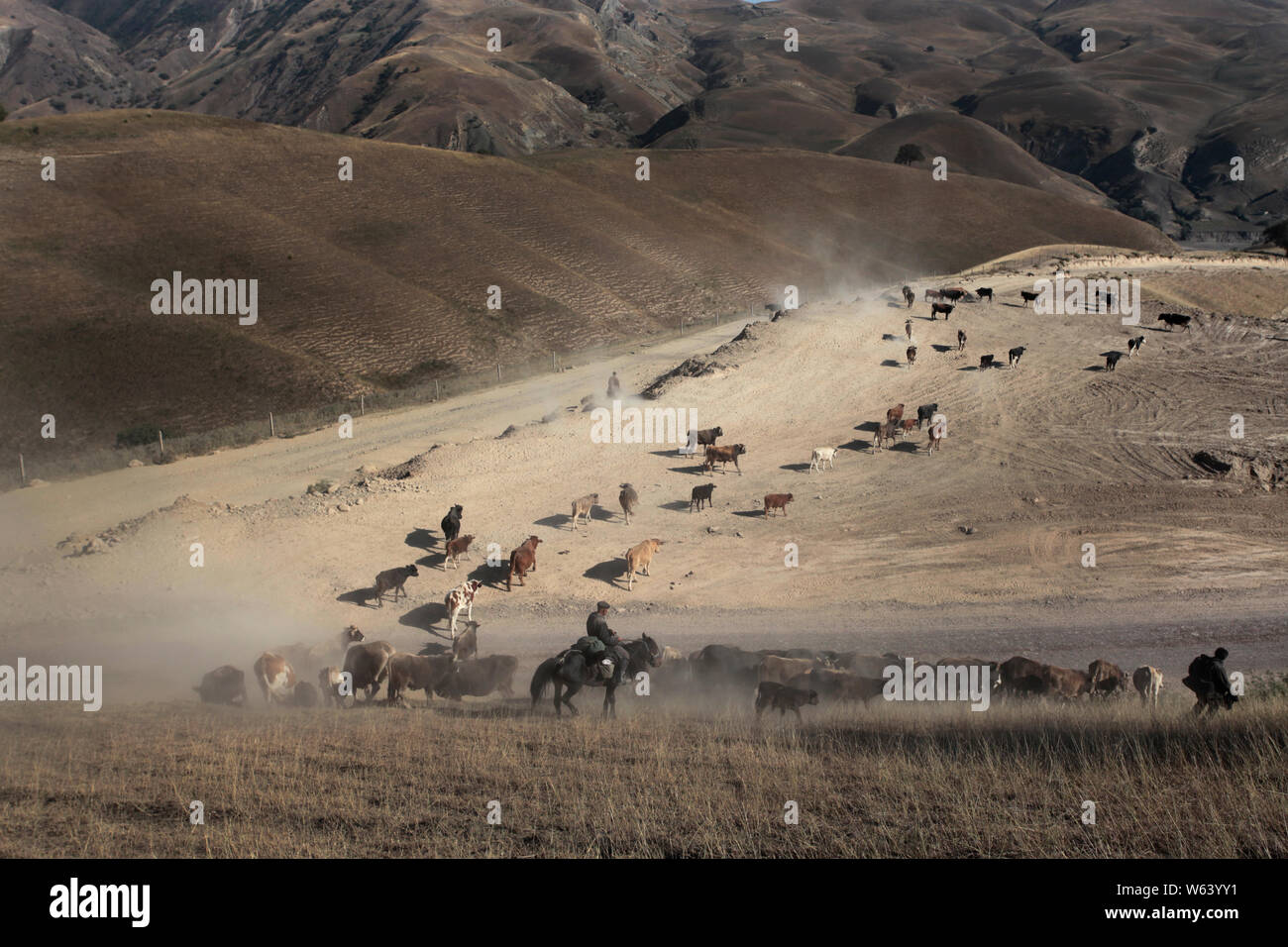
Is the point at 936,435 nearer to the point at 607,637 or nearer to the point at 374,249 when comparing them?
the point at 607,637

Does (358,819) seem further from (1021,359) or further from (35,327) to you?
(35,327)

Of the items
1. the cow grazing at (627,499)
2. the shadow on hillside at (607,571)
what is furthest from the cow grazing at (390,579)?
the cow grazing at (627,499)

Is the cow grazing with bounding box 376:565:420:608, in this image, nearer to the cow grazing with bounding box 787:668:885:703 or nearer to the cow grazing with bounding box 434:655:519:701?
the cow grazing with bounding box 434:655:519:701

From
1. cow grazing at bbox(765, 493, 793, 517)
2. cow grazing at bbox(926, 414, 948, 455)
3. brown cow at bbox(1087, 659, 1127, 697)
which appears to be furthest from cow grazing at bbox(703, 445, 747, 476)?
brown cow at bbox(1087, 659, 1127, 697)

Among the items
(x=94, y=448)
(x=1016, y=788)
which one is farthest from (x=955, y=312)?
(x=94, y=448)

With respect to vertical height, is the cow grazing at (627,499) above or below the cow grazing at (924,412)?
below

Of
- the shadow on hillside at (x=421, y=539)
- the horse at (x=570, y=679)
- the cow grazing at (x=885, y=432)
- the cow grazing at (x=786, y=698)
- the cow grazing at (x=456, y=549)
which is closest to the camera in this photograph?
the cow grazing at (x=786, y=698)

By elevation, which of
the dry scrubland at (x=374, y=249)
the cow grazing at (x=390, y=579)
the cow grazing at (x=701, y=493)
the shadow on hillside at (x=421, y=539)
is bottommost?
the cow grazing at (x=390, y=579)

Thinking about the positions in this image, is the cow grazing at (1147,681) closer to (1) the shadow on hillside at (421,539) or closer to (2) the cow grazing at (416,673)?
(2) the cow grazing at (416,673)
